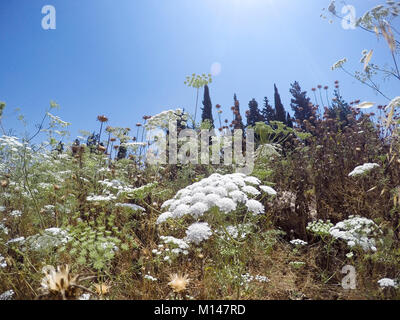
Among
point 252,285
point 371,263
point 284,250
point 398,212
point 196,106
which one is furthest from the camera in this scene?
point 196,106

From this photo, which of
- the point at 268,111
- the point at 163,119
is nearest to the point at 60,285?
the point at 163,119

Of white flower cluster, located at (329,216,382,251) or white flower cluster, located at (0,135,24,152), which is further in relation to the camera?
white flower cluster, located at (0,135,24,152)

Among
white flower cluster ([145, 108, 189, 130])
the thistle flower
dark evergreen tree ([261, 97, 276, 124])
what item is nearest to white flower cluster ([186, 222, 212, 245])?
the thistle flower

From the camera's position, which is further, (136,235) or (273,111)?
(273,111)

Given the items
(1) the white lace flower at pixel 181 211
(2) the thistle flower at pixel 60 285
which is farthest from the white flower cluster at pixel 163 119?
(2) the thistle flower at pixel 60 285

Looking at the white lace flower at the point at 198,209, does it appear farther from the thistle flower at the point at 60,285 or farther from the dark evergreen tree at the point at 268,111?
the dark evergreen tree at the point at 268,111

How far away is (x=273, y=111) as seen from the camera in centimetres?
2489

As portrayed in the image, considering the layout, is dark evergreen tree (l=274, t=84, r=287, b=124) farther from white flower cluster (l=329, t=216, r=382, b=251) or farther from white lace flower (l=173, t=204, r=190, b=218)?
white lace flower (l=173, t=204, r=190, b=218)

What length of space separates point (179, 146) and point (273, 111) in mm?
21506

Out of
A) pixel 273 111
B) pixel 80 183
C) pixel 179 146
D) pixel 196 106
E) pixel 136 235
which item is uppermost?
pixel 273 111

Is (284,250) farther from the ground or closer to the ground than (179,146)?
closer to the ground

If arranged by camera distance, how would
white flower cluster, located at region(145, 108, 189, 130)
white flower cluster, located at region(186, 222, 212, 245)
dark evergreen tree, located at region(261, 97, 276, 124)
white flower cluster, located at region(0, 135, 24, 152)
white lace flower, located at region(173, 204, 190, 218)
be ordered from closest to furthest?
white flower cluster, located at region(186, 222, 212, 245)
white lace flower, located at region(173, 204, 190, 218)
white flower cluster, located at region(0, 135, 24, 152)
white flower cluster, located at region(145, 108, 189, 130)
dark evergreen tree, located at region(261, 97, 276, 124)
